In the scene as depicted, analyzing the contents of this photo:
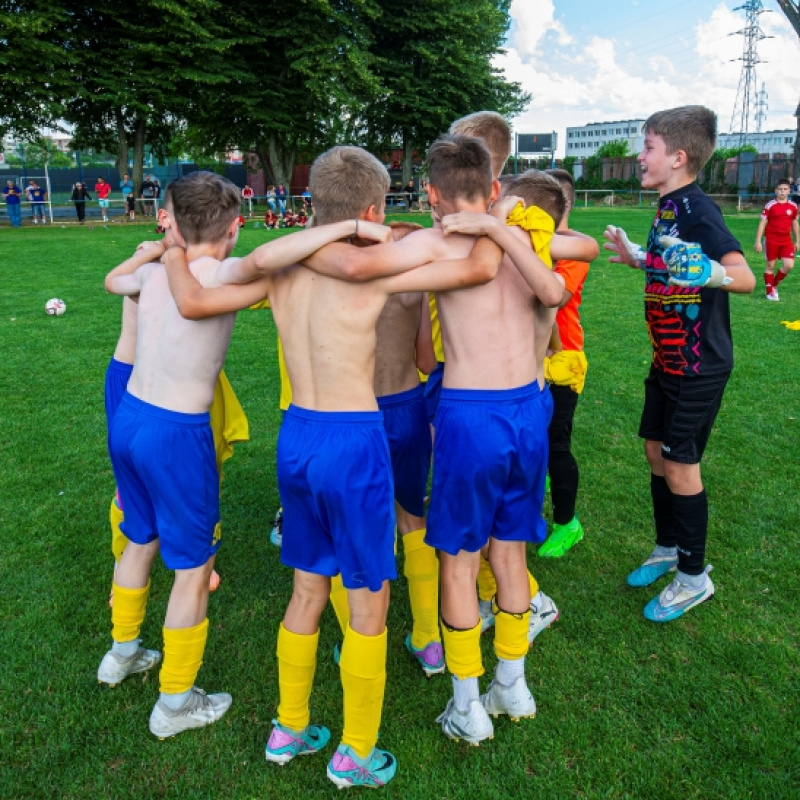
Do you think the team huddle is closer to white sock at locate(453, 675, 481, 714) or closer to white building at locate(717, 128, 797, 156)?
white sock at locate(453, 675, 481, 714)

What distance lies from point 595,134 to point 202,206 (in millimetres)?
160851

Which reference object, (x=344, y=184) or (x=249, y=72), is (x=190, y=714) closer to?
(x=344, y=184)

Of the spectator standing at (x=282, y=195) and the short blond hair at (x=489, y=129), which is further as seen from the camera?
the spectator standing at (x=282, y=195)

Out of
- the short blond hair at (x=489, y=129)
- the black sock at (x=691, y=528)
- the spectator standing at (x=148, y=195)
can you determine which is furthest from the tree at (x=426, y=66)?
the black sock at (x=691, y=528)

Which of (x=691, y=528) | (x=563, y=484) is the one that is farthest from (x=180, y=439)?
(x=691, y=528)

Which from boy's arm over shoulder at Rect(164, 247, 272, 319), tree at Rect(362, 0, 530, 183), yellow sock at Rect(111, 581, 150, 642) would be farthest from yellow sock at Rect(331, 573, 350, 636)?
tree at Rect(362, 0, 530, 183)

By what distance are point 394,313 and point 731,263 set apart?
4.93ft

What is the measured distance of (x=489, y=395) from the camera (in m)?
2.62

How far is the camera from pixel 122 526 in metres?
2.90

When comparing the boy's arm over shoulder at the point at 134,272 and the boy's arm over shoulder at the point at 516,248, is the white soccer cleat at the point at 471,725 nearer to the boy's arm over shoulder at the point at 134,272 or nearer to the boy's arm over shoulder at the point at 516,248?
the boy's arm over shoulder at the point at 516,248

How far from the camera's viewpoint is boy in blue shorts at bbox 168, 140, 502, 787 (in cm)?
235

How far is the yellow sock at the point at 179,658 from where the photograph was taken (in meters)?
2.69

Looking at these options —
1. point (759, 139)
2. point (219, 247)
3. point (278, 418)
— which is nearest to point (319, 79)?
point (278, 418)

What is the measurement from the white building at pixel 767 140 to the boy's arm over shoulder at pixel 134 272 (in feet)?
374
